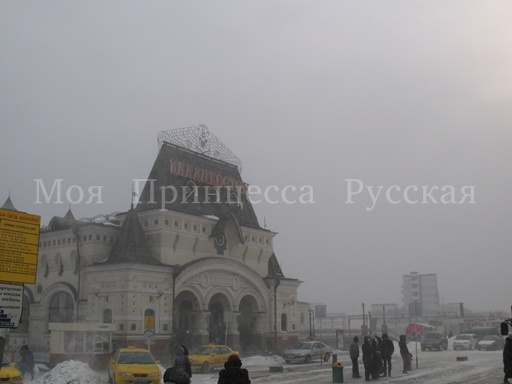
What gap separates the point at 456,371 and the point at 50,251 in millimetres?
27012

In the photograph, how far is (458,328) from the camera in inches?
3787

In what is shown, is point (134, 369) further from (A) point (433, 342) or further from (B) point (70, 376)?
(A) point (433, 342)

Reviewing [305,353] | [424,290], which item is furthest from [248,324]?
[424,290]

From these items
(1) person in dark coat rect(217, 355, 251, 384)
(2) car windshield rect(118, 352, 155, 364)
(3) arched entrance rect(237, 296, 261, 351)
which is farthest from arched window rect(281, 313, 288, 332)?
(1) person in dark coat rect(217, 355, 251, 384)

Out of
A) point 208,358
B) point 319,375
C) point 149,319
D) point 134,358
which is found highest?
point 149,319

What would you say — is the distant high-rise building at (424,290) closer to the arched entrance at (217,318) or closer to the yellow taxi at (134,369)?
the arched entrance at (217,318)

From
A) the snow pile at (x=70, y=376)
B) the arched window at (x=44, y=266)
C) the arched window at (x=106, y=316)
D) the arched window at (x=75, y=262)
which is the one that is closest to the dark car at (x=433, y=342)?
the arched window at (x=106, y=316)

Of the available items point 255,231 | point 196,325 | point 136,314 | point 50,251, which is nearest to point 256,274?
point 255,231

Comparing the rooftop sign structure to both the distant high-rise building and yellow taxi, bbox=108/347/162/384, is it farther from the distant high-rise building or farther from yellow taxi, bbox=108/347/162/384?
the distant high-rise building

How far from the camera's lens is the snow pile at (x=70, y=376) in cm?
2393

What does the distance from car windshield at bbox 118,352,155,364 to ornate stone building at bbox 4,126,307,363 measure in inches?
314

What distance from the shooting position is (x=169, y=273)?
127 feet

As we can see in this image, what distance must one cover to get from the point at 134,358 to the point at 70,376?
110 inches

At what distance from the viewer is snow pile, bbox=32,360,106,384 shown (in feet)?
78.5
